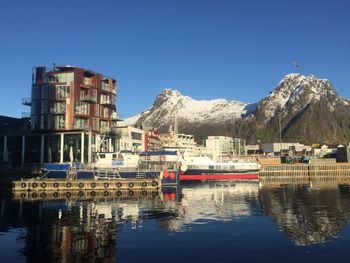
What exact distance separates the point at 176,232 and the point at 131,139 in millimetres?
89062

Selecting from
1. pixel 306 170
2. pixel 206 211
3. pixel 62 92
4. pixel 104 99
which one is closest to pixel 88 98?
pixel 62 92

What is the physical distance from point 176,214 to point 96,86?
223 ft

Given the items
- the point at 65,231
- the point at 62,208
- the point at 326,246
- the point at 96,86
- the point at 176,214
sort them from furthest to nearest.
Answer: the point at 96,86 < the point at 62,208 < the point at 176,214 < the point at 65,231 < the point at 326,246

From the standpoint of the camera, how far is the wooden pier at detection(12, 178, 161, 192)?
228 ft

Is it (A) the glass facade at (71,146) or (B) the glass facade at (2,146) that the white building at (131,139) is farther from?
(B) the glass facade at (2,146)

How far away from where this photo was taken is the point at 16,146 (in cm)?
10088

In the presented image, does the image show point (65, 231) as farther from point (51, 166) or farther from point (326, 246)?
point (51, 166)

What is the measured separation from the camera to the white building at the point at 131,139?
370 ft

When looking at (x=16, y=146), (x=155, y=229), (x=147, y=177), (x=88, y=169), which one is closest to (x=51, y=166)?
(x=88, y=169)

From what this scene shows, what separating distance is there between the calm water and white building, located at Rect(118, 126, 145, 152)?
61818 mm

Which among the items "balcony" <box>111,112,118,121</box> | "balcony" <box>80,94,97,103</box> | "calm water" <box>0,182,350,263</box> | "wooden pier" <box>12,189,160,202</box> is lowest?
"calm water" <box>0,182,350,263</box>

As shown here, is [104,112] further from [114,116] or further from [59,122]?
[59,122]

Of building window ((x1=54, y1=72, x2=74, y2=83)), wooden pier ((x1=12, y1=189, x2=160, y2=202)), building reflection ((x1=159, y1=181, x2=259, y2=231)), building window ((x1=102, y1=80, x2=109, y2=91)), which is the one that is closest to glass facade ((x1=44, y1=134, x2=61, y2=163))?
building window ((x1=54, y1=72, x2=74, y2=83))

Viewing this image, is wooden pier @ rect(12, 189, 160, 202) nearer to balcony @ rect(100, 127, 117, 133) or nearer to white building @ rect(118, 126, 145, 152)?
balcony @ rect(100, 127, 117, 133)
